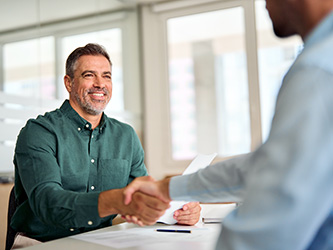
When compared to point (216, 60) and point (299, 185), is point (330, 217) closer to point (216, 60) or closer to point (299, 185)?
point (299, 185)

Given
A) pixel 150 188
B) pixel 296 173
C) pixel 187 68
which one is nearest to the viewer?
pixel 296 173

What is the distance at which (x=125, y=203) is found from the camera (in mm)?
1269

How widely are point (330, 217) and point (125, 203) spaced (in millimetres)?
776

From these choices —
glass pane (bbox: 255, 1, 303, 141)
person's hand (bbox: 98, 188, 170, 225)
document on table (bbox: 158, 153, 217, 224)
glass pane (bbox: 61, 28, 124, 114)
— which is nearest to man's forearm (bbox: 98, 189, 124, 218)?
person's hand (bbox: 98, 188, 170, 225)

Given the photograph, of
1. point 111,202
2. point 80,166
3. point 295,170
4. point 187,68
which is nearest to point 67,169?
point 80,166

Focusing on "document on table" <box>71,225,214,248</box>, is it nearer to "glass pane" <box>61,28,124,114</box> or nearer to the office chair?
the office chair

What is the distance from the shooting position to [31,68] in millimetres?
3344

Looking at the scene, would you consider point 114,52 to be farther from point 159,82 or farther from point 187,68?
point 187,68

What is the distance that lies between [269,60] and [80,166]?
3128 mm

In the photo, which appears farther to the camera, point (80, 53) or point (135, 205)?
point (80, 53)

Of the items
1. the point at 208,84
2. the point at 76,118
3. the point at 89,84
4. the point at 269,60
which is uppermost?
the point at 269,60

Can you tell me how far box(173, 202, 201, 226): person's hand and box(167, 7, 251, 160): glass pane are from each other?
117 inches

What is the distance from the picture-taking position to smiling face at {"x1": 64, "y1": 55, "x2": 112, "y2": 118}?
2.02 meters

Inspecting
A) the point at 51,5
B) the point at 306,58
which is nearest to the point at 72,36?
the point at 51,5
